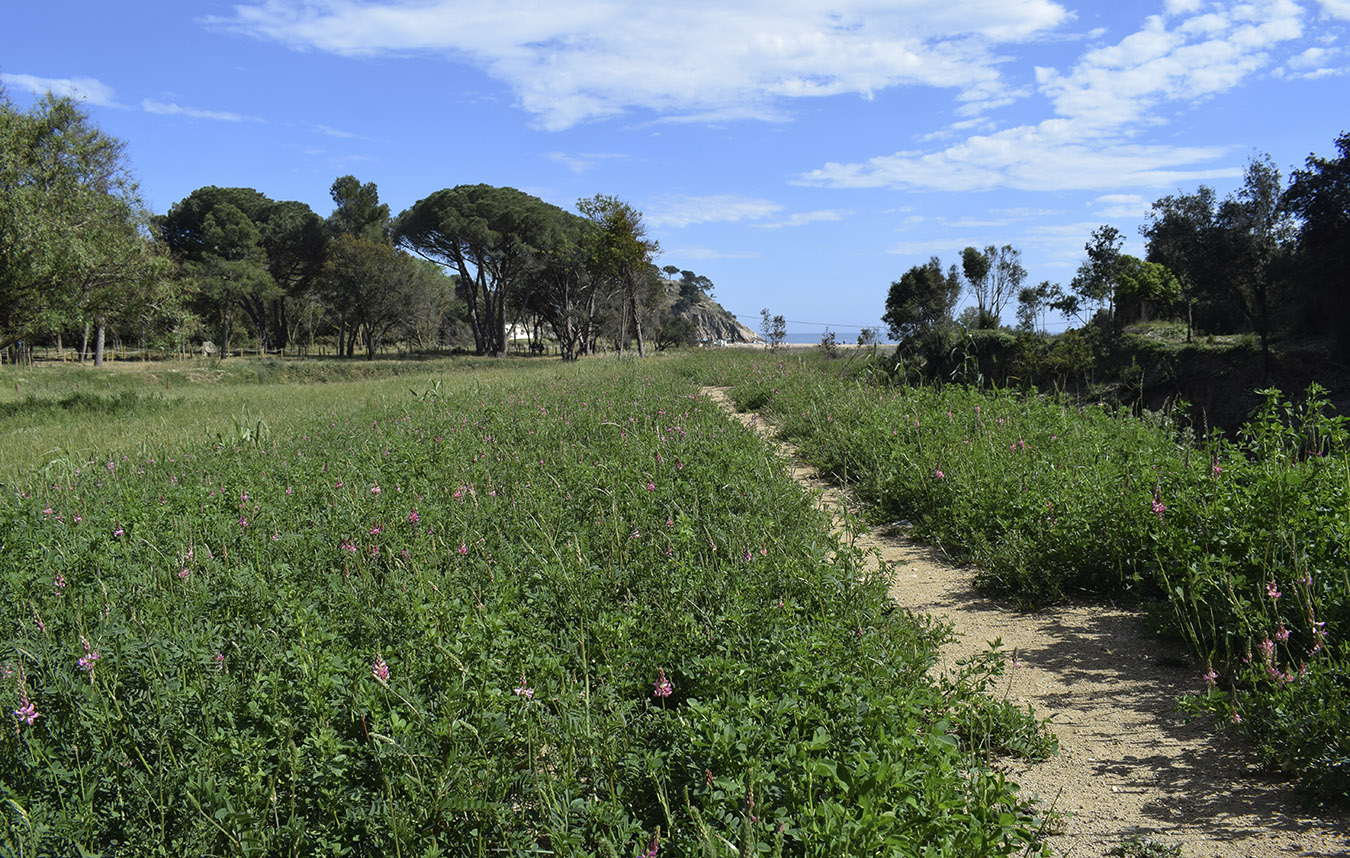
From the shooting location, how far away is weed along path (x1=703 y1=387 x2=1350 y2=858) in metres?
2.77

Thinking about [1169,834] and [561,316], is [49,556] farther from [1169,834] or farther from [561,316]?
[561,316]

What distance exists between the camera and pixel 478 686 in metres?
3.09

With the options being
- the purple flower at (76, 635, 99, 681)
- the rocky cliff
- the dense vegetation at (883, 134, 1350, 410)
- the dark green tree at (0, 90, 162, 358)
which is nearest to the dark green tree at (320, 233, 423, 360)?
the dark green tree at (0, 90, 162, 358)

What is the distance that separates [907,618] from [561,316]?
58.6 meters

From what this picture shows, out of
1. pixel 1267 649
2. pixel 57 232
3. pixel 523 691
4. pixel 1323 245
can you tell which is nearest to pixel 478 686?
pixel 523 691

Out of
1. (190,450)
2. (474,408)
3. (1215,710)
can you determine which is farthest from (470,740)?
(474,408)

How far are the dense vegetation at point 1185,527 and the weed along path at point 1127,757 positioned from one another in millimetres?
150

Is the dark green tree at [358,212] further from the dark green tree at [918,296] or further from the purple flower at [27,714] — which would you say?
the purple flower at [27,714]

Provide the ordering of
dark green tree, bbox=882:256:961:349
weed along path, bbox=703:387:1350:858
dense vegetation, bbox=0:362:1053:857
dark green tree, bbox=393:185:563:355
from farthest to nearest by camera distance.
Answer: dark green tree, bbox=393:185:563:355 < dark green tree, bbox=882:256:961:349 < weed along path, bbox=703:387:1350:858 < dense vegetation, bbox=0:362:1053:857

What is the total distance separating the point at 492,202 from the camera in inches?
2191

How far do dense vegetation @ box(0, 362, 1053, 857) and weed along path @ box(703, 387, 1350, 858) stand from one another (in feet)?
0.76

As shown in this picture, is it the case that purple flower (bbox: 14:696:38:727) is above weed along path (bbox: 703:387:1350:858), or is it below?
above

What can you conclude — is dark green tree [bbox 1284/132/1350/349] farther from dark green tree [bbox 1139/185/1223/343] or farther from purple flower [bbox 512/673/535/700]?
purple flower [bbox 512/673/535/700]

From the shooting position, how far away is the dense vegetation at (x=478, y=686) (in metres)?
2.47
